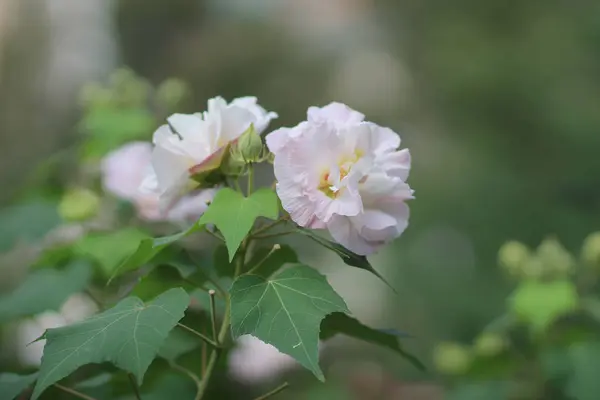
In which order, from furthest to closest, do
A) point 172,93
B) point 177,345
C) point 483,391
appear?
1. point 172,93
2. point 483,391
3. point 177,345

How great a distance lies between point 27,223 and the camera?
1230mm

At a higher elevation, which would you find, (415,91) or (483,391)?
(415,91)

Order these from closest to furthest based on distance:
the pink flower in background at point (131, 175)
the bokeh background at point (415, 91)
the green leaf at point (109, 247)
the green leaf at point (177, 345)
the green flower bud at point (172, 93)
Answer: the green leaf at point (177, 345), the green leaf at point (109, 247), the pink flower in background at point (131, 175), the green flower bud at point (172, 93), the bokeh background at point (415, 91)

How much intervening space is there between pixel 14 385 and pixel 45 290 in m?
0.29

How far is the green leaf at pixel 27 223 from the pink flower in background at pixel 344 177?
0.59m

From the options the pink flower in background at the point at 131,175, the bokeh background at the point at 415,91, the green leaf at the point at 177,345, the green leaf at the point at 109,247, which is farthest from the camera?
the bokeh background at the point at 415,91

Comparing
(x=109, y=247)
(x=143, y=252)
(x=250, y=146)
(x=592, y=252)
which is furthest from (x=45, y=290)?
(x=592, y=252)

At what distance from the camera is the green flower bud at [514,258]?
4.22 feet

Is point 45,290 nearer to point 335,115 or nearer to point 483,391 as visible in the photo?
point 335,115

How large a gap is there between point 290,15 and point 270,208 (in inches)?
193

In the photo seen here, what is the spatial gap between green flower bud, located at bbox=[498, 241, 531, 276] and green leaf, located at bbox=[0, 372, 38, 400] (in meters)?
0.77

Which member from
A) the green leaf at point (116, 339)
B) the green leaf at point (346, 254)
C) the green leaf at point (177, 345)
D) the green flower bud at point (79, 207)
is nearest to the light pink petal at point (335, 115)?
the green leaf at point (346, 254)

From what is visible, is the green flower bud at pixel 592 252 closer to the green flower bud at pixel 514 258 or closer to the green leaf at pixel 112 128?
the green flower bud at pixel 514 258

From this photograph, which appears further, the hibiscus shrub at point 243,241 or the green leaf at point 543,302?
the green leaf at point 543,302
